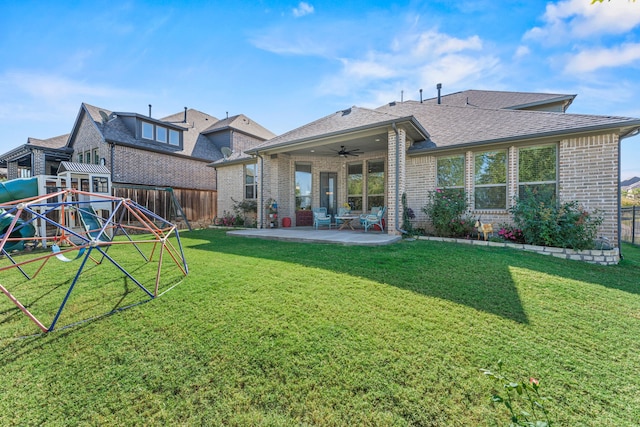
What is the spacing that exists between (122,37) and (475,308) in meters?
10.7

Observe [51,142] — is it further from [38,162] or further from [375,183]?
[375,183]

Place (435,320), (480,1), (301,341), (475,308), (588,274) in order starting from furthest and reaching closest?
(480,1), (588,274), (475,308), (435,320), (301,341)

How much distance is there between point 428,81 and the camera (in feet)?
44.6

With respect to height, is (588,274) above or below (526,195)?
below

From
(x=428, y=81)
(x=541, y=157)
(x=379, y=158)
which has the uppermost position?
(x=428, y=81)

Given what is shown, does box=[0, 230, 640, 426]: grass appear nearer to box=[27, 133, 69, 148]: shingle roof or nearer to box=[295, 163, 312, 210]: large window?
box=[295, 163, 312, 210]: large window

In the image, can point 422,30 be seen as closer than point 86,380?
No

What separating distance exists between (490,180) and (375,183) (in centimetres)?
430

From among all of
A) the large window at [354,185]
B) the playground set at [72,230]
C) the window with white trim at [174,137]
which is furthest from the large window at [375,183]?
the window with white trim at [174,137]

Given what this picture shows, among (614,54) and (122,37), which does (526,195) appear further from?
(122,37)

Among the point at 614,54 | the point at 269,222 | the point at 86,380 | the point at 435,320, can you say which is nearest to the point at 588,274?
the point at 435,320

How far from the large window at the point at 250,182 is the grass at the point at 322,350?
28.9ft

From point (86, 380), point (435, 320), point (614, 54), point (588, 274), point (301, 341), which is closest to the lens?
point (86, 380)

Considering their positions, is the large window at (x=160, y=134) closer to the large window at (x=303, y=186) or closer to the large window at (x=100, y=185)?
the large window at (x=100, y=185)
